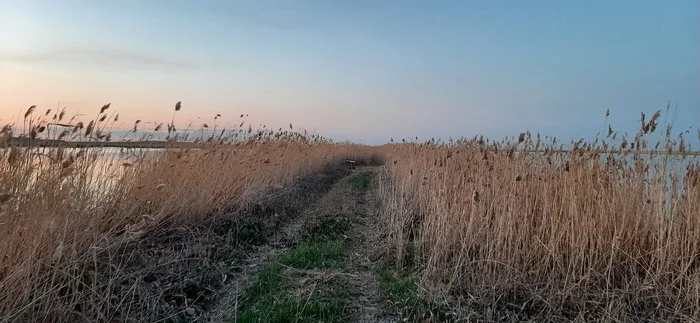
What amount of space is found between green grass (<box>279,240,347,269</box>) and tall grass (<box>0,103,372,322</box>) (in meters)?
1.42

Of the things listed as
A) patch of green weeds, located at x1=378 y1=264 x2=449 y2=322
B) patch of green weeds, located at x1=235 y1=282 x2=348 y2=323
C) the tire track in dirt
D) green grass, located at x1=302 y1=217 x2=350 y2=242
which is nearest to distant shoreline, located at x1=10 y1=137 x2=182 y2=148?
the tire track in dirt

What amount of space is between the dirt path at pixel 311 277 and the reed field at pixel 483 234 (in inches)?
16.5

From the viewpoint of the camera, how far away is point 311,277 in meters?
4.68

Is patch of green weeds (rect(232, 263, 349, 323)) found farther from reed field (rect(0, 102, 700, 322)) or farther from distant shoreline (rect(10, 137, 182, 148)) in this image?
distant shoreline (rect(10, 137, 182, 148))

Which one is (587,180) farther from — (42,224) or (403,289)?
(42,224)

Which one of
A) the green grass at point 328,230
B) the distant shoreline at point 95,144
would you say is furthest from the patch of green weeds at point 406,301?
the distant shoreline at point 95,144

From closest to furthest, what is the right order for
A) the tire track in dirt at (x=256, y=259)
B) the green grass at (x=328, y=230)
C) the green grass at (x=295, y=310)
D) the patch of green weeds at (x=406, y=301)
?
Result: the green grass at (x=295, y=310) < the patch of green weeds at (x=406, y=301) < the tire track in dirt at (x=256, y=259) < the green grass at (x=328, y=230)

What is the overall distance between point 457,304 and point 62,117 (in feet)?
13.2

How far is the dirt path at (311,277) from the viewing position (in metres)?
3.84

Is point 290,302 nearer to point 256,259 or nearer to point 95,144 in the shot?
point 256,259

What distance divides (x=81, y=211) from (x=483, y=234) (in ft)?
12.9

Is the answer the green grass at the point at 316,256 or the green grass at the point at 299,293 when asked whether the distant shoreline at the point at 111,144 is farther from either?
the green grass at the point at 316,256

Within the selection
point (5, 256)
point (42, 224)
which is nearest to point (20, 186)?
point (42, 224)

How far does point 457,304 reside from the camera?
395cm
